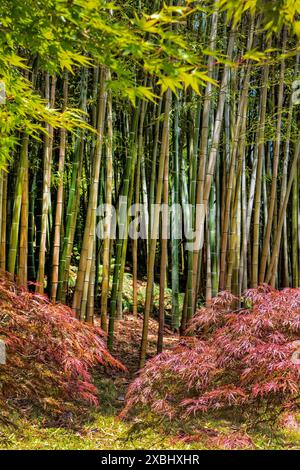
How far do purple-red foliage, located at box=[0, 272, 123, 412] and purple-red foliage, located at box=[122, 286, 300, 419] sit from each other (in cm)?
37

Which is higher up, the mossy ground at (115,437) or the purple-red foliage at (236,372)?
the purple-red foliage at (236,372)

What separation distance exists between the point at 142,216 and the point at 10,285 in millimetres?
2472

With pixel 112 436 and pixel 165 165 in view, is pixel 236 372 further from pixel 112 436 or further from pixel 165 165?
pixel 165 165

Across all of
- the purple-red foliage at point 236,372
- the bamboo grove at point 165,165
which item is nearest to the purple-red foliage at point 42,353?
the purple-red foliage at point 236,372

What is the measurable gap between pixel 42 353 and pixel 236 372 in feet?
3.53

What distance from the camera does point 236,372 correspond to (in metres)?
2.83

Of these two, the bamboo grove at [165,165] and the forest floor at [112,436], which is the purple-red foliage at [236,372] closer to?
the forest floor at [112,436]

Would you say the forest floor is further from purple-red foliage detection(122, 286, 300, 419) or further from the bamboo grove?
the bamboo grove

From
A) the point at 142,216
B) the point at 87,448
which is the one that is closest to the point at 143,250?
the point at 142,216

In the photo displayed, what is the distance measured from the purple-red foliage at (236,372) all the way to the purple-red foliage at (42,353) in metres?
0.37

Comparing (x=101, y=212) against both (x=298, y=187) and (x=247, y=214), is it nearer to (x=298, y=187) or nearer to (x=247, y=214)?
(x=247, y=214)

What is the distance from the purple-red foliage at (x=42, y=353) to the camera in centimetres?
287
